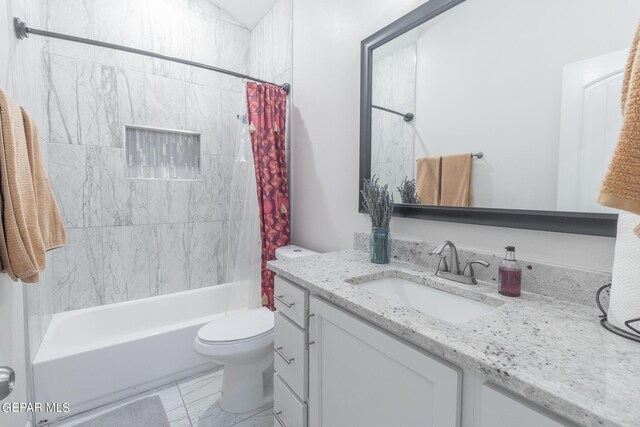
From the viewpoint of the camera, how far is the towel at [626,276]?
1.97 feet

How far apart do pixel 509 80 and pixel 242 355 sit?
5.58ft

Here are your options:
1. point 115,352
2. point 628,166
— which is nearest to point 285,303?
point 628,166

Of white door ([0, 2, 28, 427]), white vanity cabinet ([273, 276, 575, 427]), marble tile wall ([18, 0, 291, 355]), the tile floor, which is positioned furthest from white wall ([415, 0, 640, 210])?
white door ([0, 2, 28, 427])

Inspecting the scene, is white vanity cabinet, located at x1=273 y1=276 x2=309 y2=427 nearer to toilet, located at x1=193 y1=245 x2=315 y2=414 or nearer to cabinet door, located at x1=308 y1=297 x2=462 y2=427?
cabinet door, located at x1=308 y1=297 x2=462 y2=427

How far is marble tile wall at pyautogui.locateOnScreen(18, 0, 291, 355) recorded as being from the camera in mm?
1944

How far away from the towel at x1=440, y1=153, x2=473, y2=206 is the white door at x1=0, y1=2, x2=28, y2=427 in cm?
170

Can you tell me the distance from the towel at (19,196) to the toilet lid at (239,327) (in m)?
0.86

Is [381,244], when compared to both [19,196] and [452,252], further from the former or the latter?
[19,196]

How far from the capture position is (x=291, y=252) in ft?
6.27

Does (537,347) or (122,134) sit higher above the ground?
(122,134)

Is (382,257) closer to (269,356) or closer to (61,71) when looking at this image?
(269,356)

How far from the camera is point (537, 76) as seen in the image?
89 centimetres

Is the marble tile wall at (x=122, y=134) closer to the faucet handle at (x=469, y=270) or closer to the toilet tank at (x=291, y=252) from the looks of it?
the toilet tank at (x=291, y=252)

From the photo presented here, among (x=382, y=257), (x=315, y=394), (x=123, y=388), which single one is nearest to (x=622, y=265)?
(x=382, y=257)
